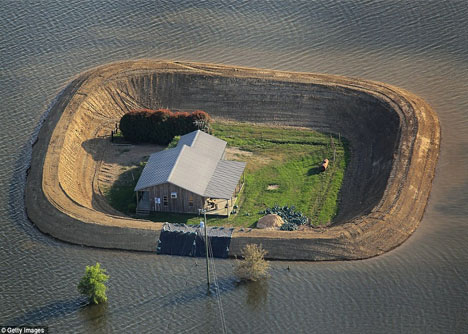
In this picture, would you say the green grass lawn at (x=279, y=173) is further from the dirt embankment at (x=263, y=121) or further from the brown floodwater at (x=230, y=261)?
the brown floodwater at (x=230, y=261)

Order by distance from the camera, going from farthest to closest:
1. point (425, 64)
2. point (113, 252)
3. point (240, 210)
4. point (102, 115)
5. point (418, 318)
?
point (425, 64)
point (102, 115)
point (240, 210)
point (113, 252)
point (418, 318)

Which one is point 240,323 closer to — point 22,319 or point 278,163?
point 22,319

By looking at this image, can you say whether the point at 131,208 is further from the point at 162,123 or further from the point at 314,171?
the point at 314,171

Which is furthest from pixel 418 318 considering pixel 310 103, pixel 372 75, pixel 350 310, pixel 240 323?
pixel 372 75

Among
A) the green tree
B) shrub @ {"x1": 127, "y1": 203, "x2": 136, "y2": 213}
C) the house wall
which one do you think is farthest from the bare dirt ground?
the green tree

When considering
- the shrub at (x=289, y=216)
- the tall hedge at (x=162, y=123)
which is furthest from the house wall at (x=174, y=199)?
the tall hedge at (x=162, y=123)
